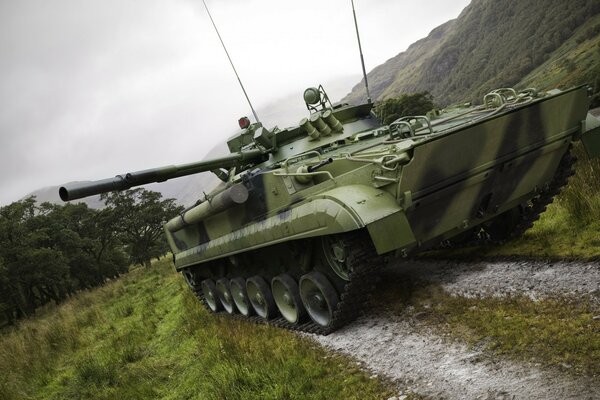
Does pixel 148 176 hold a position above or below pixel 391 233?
above

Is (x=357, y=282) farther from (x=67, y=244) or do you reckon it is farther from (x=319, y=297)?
(x=67, y=244)

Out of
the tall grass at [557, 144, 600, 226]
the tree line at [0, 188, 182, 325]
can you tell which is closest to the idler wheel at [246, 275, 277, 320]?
the tall grass at [557, 144, 600, 226]

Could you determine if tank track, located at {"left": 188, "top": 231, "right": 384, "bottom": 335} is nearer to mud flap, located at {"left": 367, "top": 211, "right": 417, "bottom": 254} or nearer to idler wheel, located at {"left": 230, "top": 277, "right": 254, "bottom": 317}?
mud flap, located at {"left": 367, "top": 211, "right": 417, "bottom": 254}

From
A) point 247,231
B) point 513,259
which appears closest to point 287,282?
point 247,231

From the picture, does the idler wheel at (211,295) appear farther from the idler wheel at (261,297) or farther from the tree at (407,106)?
the tree at (407,106)

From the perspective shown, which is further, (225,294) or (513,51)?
(513,51)

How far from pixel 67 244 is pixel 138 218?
761 cm

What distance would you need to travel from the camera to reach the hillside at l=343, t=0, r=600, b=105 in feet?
157

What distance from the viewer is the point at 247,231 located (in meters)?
7.57

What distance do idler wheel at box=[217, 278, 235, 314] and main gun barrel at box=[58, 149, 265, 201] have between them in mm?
2346

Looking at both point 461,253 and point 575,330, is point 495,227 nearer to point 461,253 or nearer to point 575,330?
point 461,253

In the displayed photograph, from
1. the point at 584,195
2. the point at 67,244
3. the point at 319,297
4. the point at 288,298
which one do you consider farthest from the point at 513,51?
the point at 319,297

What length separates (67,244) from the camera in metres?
35.2

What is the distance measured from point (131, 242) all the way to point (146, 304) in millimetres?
28546
